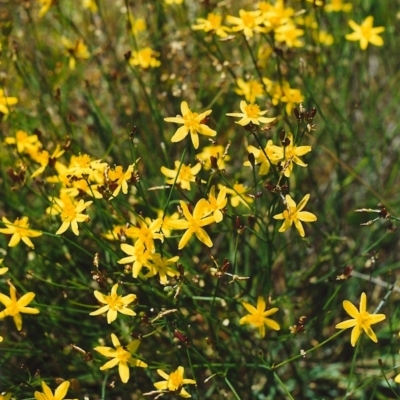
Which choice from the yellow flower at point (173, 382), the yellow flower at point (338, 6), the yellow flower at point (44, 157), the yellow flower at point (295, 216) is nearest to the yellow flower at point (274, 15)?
the yellow flower at point (338, 6)

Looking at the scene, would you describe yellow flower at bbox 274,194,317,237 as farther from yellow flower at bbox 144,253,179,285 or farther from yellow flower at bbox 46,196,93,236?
yellow flower at bbox 46,196,93,236

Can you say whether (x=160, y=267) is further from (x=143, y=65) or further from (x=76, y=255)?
(x=143, y=65)

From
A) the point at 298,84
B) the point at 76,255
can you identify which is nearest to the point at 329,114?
the point at 298,84

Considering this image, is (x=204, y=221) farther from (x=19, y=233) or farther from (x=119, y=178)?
(x=19, y=233)

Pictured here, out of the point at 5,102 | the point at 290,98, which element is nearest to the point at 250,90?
the point at 290,98

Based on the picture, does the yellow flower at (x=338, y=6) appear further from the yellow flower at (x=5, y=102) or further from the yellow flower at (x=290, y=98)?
the yellow flower at (x=5, y=102)
